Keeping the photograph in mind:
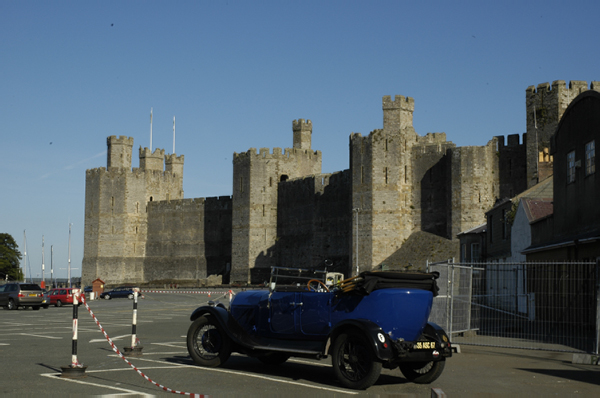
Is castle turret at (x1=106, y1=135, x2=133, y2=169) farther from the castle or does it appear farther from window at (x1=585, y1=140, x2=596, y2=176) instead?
window at (x1=585, y1=140, x2=596, y2=176)

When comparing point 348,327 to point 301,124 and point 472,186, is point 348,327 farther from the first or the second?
point 301,124

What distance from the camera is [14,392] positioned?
28.7 feet

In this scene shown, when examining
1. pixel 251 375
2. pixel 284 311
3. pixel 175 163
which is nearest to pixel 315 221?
pixel 175 163

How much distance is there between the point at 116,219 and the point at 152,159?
12.2 meters

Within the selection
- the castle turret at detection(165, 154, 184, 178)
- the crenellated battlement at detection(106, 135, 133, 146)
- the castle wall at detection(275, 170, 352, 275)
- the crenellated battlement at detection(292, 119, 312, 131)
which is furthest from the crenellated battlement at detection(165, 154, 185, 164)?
the castle wall at detection(275, 170, 352, 275)

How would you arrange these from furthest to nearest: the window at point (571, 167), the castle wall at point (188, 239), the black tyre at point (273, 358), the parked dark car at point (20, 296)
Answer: the castle wall at point (188, 239)
the parked dark car at point (20, 296)
the window at point (571, 167)
the black tyre at point (273, 358)

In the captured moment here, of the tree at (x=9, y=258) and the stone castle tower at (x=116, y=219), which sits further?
the tree at (x=9, y=258)

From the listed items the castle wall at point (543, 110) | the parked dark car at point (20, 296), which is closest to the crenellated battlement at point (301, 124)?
the castle wall at point (543, 110)

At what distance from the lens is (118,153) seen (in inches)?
3049

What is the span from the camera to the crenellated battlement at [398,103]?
178 ft

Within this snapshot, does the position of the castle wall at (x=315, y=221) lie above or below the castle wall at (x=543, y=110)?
below

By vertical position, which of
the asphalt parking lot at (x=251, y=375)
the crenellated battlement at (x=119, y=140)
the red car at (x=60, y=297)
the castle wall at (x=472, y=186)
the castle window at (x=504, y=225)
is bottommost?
the red car at (x=60, y=297)

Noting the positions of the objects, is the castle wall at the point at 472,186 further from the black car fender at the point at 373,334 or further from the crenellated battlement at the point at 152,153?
the crenellated battlement at the point at 152,153

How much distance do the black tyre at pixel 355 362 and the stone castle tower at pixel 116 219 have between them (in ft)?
222
